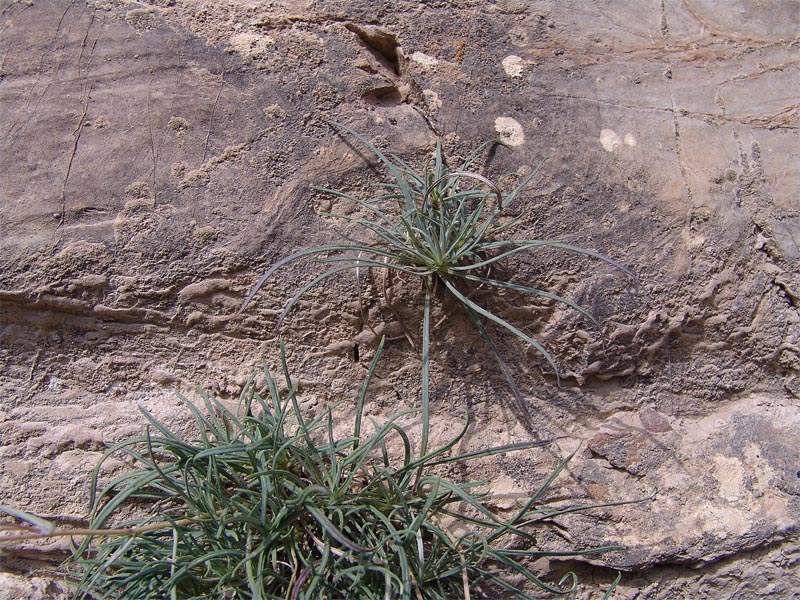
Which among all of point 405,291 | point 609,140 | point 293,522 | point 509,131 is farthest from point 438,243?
point 293,522

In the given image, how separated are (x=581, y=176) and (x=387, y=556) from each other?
116 centimetres

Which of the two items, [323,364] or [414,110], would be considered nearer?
[323,364]

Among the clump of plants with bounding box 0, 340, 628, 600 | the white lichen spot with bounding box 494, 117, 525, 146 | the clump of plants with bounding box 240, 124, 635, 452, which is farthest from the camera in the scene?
the white lichen spot with bounding box 494, 117, 525, 146

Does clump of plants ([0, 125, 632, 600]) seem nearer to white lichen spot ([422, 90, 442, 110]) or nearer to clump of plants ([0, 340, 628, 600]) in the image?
clump of plants ([0, 340, 628, 600])

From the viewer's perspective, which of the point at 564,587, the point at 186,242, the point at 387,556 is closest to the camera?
the point at 387,556

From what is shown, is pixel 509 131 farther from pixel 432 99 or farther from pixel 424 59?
pixel 424 59

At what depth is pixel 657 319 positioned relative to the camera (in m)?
1.81

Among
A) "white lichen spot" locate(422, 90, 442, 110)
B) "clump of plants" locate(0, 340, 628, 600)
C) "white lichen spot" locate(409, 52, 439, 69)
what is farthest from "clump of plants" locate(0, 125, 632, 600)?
"white lichen spot" locate(409, 52, 439, 69)

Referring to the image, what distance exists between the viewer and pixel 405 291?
1.78m

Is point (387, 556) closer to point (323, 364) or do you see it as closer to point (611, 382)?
point (323, 364)

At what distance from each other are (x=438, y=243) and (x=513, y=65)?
68cm

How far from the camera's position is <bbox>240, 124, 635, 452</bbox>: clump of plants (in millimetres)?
1704

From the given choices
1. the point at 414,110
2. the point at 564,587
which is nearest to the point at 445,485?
the point at 564,587

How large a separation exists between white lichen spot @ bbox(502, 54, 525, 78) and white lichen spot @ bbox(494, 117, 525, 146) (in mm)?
Answer: 168
